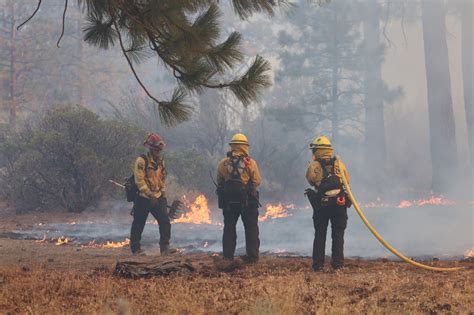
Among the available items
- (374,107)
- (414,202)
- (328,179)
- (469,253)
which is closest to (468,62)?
(374,107)

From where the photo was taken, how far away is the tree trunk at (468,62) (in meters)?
28.1

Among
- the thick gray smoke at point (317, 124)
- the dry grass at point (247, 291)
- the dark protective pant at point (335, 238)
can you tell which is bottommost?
the dry grass at point (247, 291)

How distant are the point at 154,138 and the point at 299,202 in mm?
14584

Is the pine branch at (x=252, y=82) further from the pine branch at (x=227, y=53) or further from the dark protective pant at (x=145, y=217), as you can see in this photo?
the dark protective pant at (x=145, y=217)

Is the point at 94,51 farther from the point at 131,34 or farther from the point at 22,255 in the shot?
the point at 131,34

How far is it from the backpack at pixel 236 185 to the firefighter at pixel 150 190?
5.23 feet

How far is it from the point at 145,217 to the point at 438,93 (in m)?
17.4

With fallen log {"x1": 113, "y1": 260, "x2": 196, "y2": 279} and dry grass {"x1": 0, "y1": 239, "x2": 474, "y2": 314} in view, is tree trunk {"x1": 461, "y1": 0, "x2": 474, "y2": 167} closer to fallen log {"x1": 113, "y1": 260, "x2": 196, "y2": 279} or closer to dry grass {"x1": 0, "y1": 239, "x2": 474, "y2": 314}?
dry grass {"x1": 0, "y1": 239, "x2": 474, "y2": 314}

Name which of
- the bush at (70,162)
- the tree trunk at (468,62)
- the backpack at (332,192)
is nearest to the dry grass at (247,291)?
the backpack at (332,192)

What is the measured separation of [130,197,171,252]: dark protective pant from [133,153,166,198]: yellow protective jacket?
0.14 metres

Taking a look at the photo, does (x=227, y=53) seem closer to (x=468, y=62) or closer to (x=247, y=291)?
(x=247, y=291)

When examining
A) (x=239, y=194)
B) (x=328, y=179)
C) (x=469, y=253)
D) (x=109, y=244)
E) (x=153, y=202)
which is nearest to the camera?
(x=328, y=179)

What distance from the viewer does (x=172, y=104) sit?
6.98m

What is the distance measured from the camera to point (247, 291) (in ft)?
21.2
